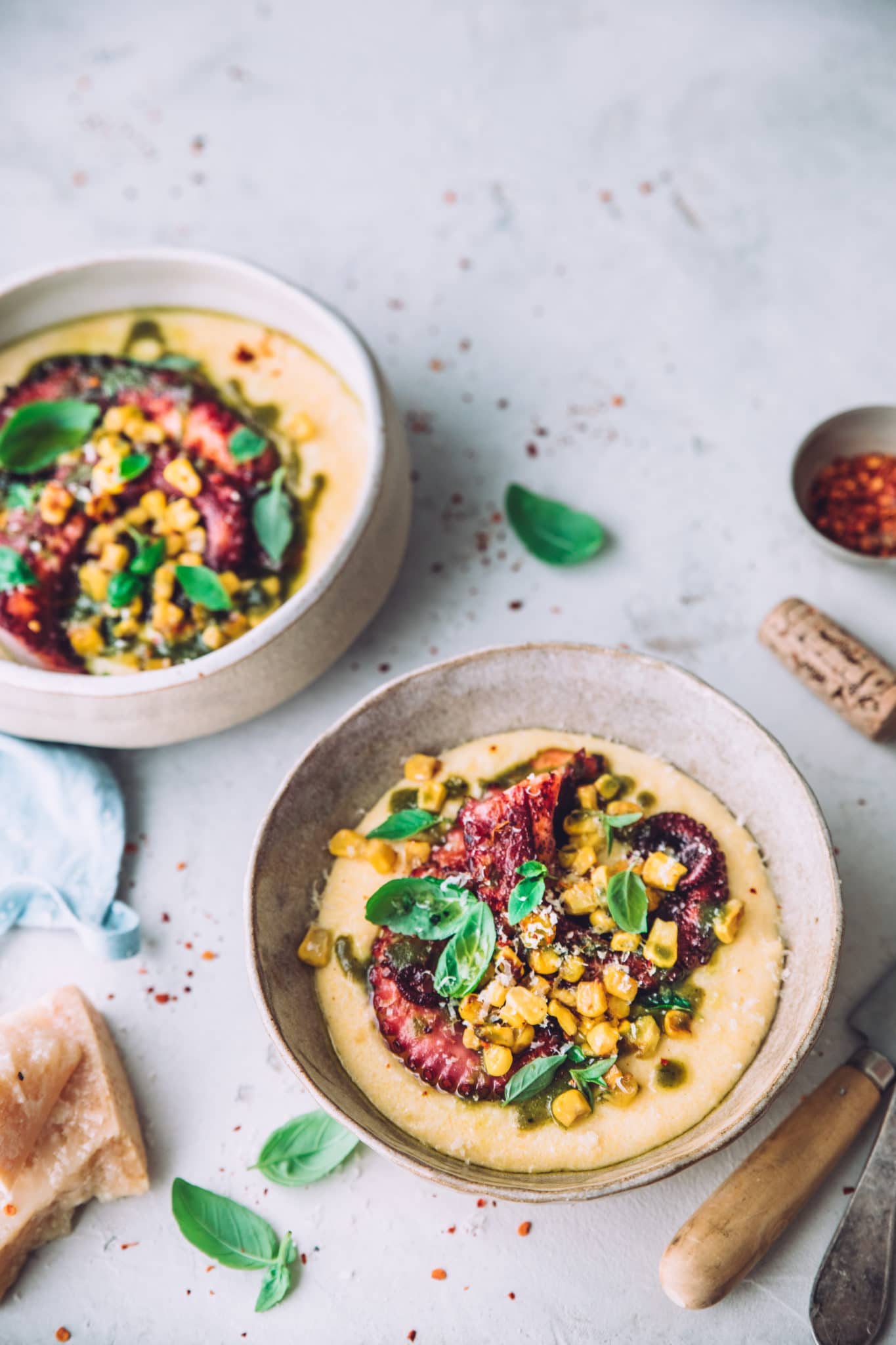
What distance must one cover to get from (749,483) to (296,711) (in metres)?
1.43

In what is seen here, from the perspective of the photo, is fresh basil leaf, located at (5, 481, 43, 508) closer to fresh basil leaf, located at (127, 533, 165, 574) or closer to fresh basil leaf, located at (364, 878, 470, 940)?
fresh basil leaf, located at (127, 533, 165, 574)

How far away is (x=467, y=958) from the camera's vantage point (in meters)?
2.09

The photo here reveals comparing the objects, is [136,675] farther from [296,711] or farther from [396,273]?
[396,273]

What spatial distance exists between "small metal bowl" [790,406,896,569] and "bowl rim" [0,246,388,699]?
1131 mm

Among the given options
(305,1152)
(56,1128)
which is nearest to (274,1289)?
(305,1152)

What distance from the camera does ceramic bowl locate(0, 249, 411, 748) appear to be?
7.93ft

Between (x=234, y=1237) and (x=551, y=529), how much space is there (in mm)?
1911

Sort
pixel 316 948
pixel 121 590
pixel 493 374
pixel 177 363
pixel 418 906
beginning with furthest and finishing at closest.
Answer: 1. pixel 493 374
2. pixel 177 363
3. pixel 121 590
4. pixel 316 948
5. pixel 418 906

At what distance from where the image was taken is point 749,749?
2.33m

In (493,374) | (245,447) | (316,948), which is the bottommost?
(316,948)

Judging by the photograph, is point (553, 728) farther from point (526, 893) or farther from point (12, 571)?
point (12, 571)

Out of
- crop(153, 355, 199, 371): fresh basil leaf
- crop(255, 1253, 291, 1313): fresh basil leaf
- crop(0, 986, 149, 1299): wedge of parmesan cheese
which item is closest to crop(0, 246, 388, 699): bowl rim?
crop(153, 355, 199, 371): fresh basil leaf

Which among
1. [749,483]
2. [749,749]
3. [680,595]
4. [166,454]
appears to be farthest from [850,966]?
[166,454]

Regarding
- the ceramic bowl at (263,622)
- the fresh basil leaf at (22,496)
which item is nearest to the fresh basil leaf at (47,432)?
the fresh basil leaf at (22,496)
